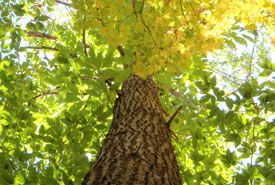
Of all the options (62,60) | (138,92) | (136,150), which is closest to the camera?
(136,150)

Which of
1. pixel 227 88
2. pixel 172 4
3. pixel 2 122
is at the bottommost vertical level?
pixel 2 122

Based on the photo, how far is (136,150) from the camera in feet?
4.81

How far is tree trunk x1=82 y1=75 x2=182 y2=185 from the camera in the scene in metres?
1.24

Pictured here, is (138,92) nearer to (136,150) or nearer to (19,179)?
(136,150)

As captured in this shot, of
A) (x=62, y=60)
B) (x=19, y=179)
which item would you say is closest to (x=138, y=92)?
(x=62, y=60)

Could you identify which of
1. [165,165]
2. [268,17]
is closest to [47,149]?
[165,165]

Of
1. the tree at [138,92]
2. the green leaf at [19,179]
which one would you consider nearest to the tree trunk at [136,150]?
the tree at [138,92]

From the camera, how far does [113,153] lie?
147 cm

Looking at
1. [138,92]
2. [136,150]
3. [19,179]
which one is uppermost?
[138,92]

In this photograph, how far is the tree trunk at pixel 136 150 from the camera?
1.24 meters

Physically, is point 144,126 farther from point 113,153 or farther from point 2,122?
point 2,122

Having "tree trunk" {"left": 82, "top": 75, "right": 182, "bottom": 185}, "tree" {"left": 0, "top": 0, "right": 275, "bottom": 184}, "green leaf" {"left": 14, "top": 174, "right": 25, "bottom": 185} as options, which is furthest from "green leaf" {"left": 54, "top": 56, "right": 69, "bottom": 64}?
"green leaf" {"left": 14, "top": 174, "right": 25, "bottom": 185}

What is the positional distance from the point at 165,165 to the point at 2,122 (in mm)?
1673

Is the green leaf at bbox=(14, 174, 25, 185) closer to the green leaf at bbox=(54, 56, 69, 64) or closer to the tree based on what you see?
the tree
